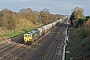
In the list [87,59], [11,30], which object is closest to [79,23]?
[11,30]

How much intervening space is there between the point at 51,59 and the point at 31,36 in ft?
38.6

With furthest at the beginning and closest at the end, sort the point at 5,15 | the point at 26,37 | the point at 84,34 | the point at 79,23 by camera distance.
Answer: the point at 79,23
the point at 5,15
the point at 84,34
the point at 26,37

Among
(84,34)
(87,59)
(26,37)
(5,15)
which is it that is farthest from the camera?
(5,15)

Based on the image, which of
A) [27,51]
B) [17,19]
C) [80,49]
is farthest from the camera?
[17,19]

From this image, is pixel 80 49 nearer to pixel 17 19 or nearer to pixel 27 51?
pixel 27 51

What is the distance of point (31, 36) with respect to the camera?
126 feet

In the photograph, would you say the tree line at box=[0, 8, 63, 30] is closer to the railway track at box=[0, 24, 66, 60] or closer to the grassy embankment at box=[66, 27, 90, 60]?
the railway track at box=[0, 24, 66, 60]

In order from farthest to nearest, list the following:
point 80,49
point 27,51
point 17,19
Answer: point 17,19, point 27,51, point 80,49

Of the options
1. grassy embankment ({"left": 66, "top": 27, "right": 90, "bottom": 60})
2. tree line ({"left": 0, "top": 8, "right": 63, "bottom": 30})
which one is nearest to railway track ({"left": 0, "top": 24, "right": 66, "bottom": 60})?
grassy embankment ({"left": 66, "top": 27, "right": 90, "bottom": 60})

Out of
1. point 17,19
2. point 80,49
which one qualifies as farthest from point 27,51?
point 17,19

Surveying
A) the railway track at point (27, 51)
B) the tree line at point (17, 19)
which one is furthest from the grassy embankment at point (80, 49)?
the tree line at point (17, 19)

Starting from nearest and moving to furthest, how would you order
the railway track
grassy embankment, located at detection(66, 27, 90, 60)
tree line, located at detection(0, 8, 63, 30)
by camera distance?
grassy embankment, located at detection(66, 27, 90, 60) → the railway track → tree line, located at detection(0, 8, 63, 30)

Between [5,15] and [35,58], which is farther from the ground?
[5,15]

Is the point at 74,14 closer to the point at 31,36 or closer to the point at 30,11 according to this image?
the point at 30,11
